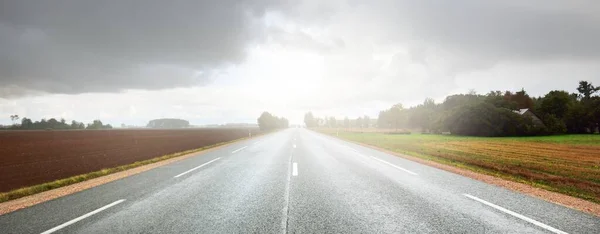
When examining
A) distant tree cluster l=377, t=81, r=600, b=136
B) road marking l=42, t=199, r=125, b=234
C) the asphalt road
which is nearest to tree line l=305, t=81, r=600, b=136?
distant tree cluster l=377, t=81, r=600, b=136

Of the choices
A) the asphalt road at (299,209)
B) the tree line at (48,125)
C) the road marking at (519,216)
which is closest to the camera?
the road marking at (519,216)

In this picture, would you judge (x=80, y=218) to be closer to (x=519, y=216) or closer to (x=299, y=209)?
(x=299, y=209)

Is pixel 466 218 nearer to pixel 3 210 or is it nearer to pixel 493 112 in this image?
pixel 3 210

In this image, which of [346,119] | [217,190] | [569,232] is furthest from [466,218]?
[346,119]

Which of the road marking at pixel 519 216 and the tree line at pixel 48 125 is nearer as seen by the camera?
the road marking at pixel 519 216

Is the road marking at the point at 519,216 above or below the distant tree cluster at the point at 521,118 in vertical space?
below

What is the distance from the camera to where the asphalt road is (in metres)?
4.64

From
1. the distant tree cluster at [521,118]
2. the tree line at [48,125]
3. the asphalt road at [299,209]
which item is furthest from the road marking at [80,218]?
the tree line at [48,125]

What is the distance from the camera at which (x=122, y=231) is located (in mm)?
4523

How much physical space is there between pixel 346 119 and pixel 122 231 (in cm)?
16966

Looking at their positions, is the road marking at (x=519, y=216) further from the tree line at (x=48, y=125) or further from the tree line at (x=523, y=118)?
the tree line at (x=48, y=125)

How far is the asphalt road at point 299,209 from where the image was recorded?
4.64m

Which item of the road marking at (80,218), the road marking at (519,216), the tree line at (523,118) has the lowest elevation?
the road marking at (519,216)

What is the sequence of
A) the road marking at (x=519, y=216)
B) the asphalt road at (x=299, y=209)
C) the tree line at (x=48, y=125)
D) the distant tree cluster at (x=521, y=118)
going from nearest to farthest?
1. the road marking at (x=519, y=216)
2. the asphalt road at (x=299, y=209)
3. the distant tree cluster at (x=521, y=118)
4. the tree line at (x=48, y=125)
